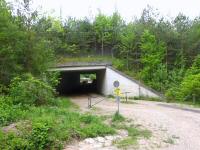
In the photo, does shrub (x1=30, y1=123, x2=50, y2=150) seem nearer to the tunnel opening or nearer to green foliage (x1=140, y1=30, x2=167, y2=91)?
green foliage (x1=140, y1=30, x2=167, y2=91)

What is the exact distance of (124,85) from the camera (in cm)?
3431

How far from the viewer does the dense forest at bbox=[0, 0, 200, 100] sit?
23953mm

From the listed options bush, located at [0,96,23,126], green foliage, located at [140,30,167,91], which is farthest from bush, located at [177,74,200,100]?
bush, located at [0,96,23,126]

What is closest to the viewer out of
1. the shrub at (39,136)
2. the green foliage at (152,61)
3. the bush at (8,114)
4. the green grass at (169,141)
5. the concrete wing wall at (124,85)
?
the shrub at (39,136)

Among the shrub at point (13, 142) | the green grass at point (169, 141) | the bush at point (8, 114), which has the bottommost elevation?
the green grass at point (169, 141)

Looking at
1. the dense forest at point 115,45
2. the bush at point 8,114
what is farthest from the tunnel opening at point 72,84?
the bush at point 8,114

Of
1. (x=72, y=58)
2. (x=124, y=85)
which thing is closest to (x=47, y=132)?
(x=124, y=85)

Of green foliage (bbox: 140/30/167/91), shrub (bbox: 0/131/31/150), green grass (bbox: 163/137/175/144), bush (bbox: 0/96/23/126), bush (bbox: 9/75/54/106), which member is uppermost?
green foliage (bbox: 140/30/167/91)

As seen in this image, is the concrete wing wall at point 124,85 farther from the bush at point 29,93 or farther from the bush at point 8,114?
the bush at point 8,114

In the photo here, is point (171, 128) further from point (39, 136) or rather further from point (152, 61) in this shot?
point (152, 61)

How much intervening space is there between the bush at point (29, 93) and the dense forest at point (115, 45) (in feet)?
5.78

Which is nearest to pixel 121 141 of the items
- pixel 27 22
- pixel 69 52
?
pixel 27 22

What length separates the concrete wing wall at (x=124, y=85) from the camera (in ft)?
108

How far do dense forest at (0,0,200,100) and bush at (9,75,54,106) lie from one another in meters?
1.76
